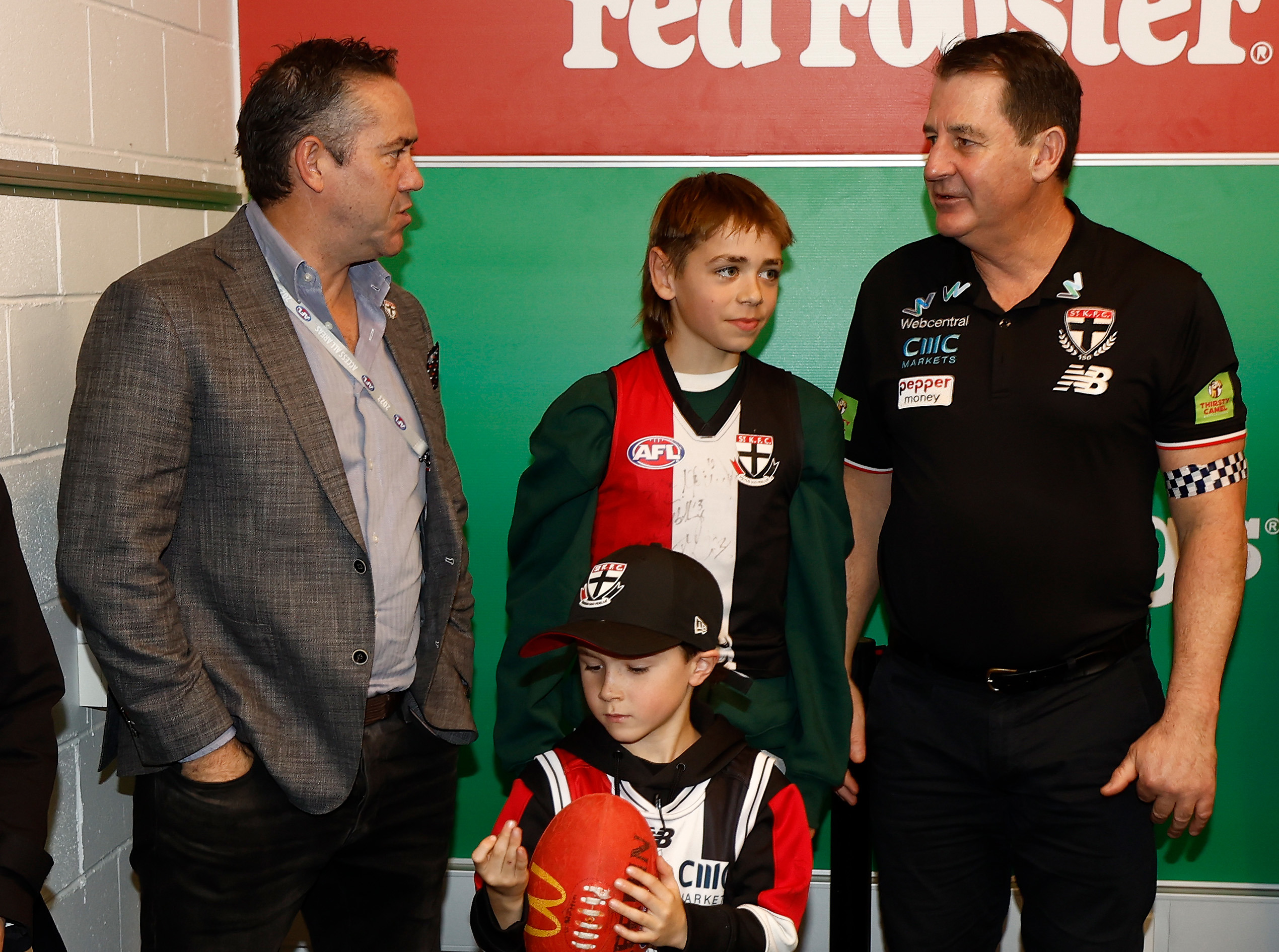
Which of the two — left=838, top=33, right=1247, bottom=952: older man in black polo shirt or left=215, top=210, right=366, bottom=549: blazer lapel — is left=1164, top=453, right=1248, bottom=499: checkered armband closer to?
left=838, top=33, right=1247, bottom=952: older man in black polo shirt

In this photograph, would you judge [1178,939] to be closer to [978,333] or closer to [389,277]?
[978,333]

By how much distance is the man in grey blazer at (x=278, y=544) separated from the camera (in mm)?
1593

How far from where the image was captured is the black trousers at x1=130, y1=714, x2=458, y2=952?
168cm

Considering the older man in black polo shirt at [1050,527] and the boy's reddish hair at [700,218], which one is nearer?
the older man in black polo shirt at [1050,527]

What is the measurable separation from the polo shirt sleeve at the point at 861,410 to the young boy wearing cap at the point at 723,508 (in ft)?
0.47

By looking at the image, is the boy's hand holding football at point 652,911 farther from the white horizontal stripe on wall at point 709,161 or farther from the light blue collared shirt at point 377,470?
the white horizontal stripe on wall at point 709,161

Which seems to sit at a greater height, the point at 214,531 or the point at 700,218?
the point at 700,218

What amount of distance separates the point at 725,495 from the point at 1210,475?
0.81 metres

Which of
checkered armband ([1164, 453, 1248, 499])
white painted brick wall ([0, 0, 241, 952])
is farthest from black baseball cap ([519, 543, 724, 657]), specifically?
white painted brick wall ([0, 0, 241, 952])

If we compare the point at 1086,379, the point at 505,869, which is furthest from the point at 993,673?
the point at 505,869

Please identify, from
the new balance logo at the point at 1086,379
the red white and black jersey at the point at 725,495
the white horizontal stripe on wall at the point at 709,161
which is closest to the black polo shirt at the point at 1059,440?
the new balance logo at the point at 1086,379

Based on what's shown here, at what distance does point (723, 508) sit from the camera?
1942 millimetres

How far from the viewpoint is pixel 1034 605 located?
189cm

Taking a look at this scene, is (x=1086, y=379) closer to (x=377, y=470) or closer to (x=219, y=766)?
(x=377, y=470)
